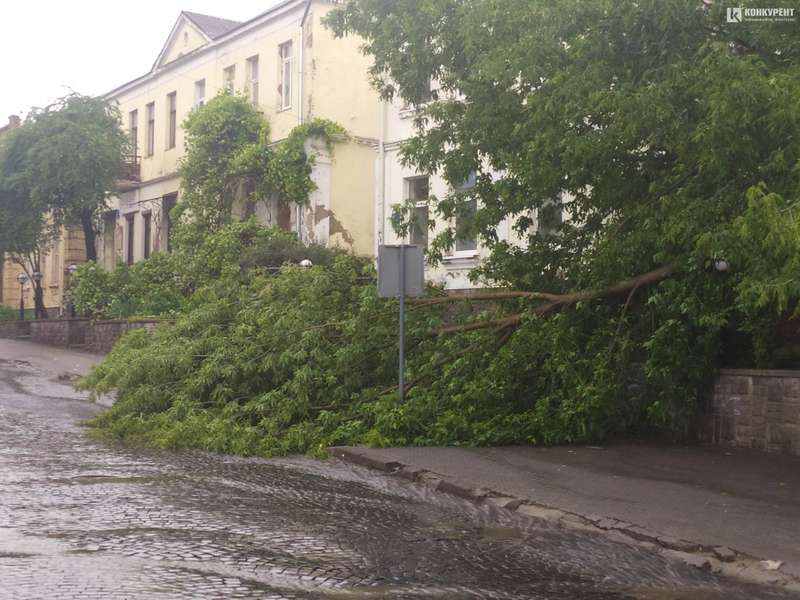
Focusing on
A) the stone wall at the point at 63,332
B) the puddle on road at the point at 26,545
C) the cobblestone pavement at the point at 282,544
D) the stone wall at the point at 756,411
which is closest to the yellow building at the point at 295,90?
the stone wall at the point at 63,332

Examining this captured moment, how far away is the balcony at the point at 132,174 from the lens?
1699 inches

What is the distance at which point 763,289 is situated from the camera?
1041 centimetres

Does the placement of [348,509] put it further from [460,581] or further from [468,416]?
[468,416]

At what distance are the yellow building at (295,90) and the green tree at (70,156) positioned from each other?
2.08 m

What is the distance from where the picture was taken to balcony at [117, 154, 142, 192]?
4316 cm

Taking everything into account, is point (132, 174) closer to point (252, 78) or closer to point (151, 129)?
point (151, 129)

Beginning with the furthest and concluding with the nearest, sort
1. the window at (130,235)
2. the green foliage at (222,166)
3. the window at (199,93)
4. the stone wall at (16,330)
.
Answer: the window at (130,235), the stone wall at (16,330), the window at (199,93), the green foliage at (222,166)

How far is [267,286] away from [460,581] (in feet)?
36.7

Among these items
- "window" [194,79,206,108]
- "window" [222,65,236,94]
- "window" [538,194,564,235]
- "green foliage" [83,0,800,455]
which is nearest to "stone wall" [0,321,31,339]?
"window" [194,79,206,108]

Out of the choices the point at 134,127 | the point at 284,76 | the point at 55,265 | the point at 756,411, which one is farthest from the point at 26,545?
the point at 55,265

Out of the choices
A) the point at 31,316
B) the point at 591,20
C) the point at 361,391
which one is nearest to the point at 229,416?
the point at 361,391

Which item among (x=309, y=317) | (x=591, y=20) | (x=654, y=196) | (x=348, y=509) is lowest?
(x=348, y=509)

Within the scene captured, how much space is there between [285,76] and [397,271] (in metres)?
20.2

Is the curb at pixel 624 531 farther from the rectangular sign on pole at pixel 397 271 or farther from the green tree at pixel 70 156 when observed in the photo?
the green tree at pixel 70 156
